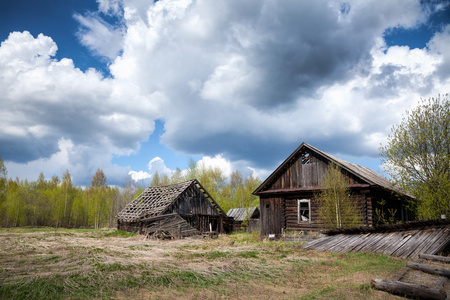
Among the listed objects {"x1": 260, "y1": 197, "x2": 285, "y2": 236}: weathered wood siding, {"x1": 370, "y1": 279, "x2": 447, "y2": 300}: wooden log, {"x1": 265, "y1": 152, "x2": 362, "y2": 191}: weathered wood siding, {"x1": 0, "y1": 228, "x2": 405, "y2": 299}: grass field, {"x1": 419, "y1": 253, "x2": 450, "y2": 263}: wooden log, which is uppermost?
{"x1": 265, "y1": 152, "x2": 362, "y2": 191}: weathered wood siding

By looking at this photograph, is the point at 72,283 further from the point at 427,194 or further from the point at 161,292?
the point at 427,194

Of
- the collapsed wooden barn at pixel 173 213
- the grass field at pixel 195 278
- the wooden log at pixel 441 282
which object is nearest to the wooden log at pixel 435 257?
the grass field at pixel 195 278

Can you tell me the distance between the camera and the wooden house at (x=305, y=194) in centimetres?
2025

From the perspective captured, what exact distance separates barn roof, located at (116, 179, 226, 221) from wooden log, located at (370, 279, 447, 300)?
21.9 metres

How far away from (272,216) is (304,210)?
97.9 inches

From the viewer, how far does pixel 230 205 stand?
5394 centimetres

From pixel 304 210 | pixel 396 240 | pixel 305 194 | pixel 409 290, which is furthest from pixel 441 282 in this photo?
pixel 304 210

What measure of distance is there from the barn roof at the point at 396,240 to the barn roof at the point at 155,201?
15978 mm

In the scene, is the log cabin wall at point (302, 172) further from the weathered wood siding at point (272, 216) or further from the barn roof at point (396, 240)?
the barn roof at point (396, 240)

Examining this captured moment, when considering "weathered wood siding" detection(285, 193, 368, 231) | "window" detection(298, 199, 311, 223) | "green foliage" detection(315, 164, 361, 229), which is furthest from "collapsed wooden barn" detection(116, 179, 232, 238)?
"green foliage" detection(315, 164, 361, 229)

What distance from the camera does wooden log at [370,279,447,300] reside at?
690 centimetres

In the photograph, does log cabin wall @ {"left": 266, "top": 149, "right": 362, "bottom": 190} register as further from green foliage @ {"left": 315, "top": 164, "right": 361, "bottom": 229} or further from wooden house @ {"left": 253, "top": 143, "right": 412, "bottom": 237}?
green foliage @ {"left": 315, "top": 164, "right": 361, "bottom": 229}

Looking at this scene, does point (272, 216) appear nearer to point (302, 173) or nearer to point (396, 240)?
point (302, 173)

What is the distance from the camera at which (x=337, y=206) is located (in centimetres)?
1919
